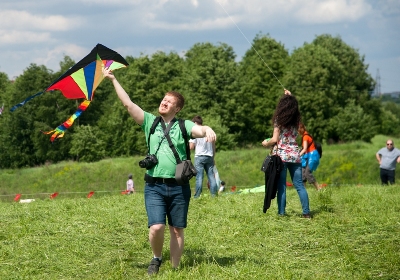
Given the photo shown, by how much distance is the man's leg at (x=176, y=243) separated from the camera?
23.0 feet

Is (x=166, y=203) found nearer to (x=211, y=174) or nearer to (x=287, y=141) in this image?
(x=287, y=141)

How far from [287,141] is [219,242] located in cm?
249

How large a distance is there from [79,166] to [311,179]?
31977 millimetres

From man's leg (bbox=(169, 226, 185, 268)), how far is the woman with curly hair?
11.0 ft

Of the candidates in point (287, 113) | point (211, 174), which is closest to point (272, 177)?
point (287, 113)

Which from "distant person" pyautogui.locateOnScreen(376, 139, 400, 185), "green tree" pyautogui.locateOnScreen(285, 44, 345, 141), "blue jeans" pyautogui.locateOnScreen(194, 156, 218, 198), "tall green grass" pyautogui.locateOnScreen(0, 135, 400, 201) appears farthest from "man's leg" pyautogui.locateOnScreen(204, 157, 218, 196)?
"green tree" pyautogui.locateOnScreen(285, 44, 345, 141)

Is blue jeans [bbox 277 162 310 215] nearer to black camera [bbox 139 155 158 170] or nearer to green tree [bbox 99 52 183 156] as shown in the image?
black camera [bbox 139 155 158 170]

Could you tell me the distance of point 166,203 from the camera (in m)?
6.89

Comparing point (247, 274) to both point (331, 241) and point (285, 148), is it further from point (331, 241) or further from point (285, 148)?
point (285, 148)

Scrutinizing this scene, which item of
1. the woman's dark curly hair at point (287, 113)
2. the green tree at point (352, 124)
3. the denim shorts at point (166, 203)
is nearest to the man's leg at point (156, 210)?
the denim shorts at point (166, 203)

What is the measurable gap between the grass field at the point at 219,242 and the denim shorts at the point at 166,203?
1.85 ft

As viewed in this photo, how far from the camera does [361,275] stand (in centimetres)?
673

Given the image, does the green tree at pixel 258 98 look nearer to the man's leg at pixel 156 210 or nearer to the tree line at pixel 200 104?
the tree line at pixel 200 104

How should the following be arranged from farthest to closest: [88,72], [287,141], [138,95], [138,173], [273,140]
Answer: [138,95], [138,173], [287,141], [273,140], [88,72]
